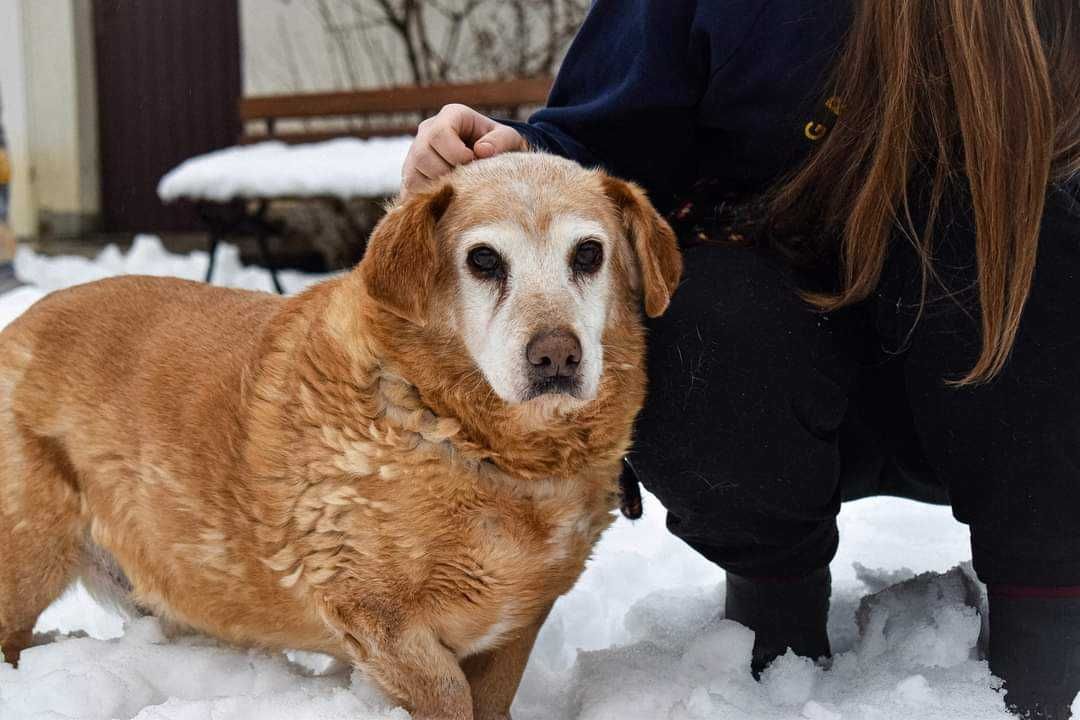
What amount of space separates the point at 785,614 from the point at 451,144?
3.31 ft

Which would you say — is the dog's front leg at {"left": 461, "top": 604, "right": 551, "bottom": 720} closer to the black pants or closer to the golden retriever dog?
the golden retriever dog

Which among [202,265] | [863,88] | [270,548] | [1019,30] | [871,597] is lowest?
[202,265]

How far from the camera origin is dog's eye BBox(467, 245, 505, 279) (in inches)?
66.5

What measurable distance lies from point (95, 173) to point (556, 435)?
25.4 ft

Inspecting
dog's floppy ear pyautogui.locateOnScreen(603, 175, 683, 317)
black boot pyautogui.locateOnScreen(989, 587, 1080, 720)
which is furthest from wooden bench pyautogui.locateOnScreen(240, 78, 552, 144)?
black boot pyautogui.locateOnScreen(989, 587, 1080, 720)

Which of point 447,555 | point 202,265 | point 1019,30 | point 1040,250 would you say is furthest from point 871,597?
point 202,265

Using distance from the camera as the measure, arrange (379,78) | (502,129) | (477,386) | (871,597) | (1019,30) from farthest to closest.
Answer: (379,78) < (871,597) < (502,129) < (477,386) < (1019,30)

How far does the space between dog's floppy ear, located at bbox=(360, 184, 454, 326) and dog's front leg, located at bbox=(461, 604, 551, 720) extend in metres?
0.56

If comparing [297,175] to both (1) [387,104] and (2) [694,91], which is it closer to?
(1) [387,104]

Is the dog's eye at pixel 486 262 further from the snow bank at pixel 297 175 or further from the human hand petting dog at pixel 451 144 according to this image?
the snow bank at pixel 297 175

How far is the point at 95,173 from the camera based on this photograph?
8406 mm

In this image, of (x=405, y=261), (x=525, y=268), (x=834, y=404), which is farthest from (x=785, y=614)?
(x=405, y=261)

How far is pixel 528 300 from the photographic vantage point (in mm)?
1622

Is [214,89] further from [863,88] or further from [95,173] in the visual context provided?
[863,88]
